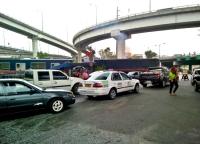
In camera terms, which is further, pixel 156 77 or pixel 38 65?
pixel 38 65

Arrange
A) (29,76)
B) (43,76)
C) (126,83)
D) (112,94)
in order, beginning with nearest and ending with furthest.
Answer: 1. (112,94)
2. (29,76)
3. (43,76)
4. (126,83)

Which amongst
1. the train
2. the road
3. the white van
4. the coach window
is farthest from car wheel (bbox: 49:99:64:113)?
the coach window

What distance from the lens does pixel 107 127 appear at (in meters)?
6.80

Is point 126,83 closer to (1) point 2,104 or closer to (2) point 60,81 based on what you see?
(2) point 60,81

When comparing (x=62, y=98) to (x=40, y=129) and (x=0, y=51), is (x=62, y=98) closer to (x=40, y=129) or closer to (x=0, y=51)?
(x=40, y=129)

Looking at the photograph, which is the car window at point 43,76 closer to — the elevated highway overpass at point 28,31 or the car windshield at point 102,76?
the car windshield at point 102,76

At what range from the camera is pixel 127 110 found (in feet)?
30.8

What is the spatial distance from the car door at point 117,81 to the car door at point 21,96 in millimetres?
5295

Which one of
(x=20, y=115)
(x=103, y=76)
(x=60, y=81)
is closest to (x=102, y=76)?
(x=103, y=76)

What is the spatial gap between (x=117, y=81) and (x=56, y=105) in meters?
5.16

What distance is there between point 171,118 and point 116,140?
3096mm

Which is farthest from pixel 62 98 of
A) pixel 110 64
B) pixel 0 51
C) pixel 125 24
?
pixel 0 51

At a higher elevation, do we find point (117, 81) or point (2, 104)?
point (117, 81)

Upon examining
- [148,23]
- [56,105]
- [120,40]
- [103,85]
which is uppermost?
[148,23]
